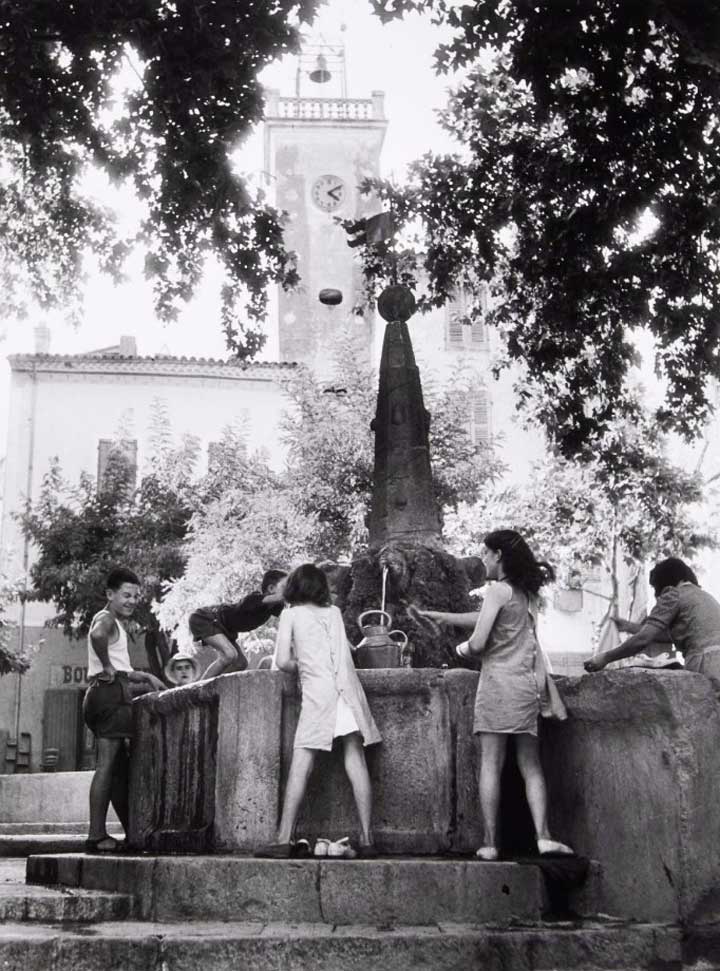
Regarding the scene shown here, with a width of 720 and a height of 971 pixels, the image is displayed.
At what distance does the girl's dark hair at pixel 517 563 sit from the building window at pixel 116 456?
22.8 meters

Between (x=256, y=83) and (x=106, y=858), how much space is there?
23.5ft

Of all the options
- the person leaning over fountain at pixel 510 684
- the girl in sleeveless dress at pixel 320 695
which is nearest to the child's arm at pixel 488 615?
the person leaning over fountain at pixel 510 684

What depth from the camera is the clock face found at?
1524 inches

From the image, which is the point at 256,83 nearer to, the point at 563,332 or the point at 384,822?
the point at 563,332

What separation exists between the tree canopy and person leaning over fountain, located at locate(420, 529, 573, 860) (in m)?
4.93

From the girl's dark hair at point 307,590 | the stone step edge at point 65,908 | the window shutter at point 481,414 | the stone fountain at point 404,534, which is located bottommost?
the stone step edge at point 65,908

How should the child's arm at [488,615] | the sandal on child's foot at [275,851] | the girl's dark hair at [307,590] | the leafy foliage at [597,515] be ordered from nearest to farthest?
the sandal on child's foot at [275,851], the child's arm at [488,615], the girl's dark hair at [307,590], the leafy foliage at [597,515]

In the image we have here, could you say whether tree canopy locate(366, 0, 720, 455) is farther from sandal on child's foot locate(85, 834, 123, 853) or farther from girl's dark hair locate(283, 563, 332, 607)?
sandal on child's foot locate(85, 834, 123, 853)

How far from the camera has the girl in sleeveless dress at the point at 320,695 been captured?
20.2ft

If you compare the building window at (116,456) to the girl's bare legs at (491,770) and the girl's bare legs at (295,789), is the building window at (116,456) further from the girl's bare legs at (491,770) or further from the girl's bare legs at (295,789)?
the girl's bare legs at (491,770)

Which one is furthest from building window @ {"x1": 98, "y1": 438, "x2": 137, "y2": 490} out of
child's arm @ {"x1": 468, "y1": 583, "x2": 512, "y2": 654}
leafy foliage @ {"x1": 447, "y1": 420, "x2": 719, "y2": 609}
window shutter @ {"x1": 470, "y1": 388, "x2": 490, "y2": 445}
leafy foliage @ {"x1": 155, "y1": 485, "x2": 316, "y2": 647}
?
child's arm @ {"x1": 468, "y1": 583, "x2": 512, "y2": 654}

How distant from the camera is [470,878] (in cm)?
551

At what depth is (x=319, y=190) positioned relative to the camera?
127 ft

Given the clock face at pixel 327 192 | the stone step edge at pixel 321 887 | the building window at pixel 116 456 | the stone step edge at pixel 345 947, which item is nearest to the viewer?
the stone step edge at pixel 345 947
